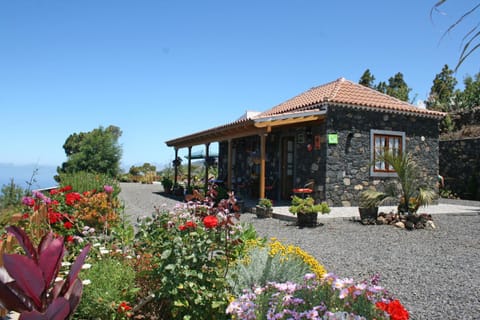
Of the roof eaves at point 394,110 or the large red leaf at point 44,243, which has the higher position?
the roof eaves at point 394,110

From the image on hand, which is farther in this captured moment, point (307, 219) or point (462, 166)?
point (462, 166)

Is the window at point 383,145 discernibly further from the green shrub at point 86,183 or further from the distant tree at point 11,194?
the distant tree at point 11,194

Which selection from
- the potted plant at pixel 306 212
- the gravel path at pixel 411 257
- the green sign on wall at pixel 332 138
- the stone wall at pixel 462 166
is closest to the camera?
the gravel path at pixel 411 257

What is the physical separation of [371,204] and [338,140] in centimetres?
265

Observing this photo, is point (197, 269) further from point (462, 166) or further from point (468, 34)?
point (462, 166)

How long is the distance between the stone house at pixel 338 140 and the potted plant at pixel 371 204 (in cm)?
172

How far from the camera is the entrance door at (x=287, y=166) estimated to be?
11.9 metres

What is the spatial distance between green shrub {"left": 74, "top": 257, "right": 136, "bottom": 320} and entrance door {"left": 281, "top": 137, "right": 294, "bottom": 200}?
9.37 m

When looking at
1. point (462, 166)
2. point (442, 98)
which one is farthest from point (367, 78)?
point (462, 166)

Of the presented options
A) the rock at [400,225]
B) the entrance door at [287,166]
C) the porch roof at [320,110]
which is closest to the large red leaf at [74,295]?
the rock at [400,225]

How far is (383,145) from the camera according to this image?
35.2 ft

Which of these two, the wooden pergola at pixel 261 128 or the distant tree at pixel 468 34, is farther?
the wooden pergola at pixel 261 128

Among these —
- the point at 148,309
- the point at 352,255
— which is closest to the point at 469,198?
the point at 352,255

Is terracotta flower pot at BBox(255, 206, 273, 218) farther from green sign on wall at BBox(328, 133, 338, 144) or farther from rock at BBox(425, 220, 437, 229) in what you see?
rock at BBox(425, 220, 437, 229)
